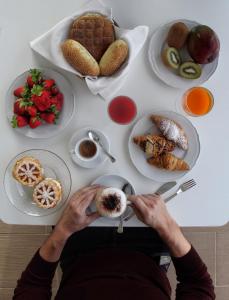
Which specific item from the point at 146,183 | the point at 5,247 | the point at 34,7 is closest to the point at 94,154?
the point at 146,183

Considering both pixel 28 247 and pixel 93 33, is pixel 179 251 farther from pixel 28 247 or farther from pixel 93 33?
pixel 28 247

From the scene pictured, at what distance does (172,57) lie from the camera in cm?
82

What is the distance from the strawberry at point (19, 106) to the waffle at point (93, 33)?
0.18 m

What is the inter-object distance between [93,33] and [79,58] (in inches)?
2.8

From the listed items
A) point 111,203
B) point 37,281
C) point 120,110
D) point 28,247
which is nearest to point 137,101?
point 120,110

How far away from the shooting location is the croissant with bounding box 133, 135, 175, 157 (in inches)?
31.9

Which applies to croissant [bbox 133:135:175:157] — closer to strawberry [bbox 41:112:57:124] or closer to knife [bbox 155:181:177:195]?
knife [bbox 155:181:177:195]

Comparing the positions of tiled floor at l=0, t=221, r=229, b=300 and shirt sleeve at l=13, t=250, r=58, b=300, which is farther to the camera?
tiled floor at l=0, t=221, r=229, b=300

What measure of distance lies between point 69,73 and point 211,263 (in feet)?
3.04

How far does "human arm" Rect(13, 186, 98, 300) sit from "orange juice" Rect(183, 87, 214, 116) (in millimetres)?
293

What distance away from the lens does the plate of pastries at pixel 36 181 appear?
81cm

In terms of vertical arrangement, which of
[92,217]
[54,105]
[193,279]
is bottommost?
[193,279]

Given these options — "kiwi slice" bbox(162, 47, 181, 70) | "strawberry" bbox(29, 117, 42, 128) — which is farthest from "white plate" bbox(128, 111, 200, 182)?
"strawberry" bbox(29, 117, 42, 128)

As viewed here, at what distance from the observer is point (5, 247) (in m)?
1.32
